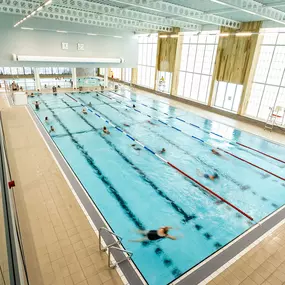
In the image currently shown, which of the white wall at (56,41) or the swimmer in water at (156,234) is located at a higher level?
the white wall at (56,41)

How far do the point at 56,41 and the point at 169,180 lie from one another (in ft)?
50.5

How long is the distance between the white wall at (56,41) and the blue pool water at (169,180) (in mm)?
6068

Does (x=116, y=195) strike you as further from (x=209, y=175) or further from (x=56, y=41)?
(x=56, y=41)

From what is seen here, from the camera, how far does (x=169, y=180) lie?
7.41 m

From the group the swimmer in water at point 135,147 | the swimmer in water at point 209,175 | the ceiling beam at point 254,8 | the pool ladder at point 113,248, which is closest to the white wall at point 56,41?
the swimmer in water at point 135,147

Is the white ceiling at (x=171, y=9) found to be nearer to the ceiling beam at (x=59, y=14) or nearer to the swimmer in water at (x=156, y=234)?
the ceiling beam at (x=59, y=14)

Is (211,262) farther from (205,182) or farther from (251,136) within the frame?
(251,136)

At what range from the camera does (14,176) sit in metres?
6.77

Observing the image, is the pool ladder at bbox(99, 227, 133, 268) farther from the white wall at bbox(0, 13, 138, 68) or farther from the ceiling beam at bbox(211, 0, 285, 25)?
the white wall at bbox(0, 13, 138, 68)

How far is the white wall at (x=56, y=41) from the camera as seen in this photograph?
15.3m

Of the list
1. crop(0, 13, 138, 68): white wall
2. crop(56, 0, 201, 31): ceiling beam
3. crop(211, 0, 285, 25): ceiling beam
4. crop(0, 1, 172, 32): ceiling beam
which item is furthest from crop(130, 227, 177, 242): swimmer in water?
crop(0, 13, 138, 68): white wall

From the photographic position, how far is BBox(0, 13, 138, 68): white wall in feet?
50.2

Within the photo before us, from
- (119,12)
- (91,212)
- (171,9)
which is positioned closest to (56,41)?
(119,12)

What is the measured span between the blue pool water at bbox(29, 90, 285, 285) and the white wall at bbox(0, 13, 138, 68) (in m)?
6.07
